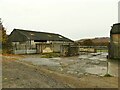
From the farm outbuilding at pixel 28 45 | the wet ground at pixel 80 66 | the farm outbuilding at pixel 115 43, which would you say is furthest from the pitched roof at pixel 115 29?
the farm outbuilding at pixel 28 45

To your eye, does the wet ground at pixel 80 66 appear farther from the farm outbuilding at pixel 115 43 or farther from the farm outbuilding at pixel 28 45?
the farm outbuilding at pixel 28 45

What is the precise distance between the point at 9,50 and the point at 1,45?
8.40 feet

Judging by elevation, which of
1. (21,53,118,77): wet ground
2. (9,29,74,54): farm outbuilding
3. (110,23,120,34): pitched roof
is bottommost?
(21,53,118,77): wet ground

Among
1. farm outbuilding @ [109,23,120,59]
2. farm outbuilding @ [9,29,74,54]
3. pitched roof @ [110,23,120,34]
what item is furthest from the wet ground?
farm outbuilding @ [9,29,74,54]

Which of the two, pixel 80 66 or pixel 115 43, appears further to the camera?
pixel 115 43

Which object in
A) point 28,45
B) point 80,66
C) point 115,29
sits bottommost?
point 80,66

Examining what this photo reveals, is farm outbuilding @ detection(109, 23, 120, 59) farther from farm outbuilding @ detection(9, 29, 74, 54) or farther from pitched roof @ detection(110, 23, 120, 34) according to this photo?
farm outbuilding @ detection(9, 29, 74, 54)

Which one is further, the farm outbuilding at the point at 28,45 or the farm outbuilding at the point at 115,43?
the farm outbuilding at the point at 28,45

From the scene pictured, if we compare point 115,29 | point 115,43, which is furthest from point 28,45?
Answer: point 115,43

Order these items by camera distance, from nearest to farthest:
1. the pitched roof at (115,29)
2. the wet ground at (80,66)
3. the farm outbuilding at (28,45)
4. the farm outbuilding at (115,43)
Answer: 1. the wet ground at (80,66)
2. the farm outbuilding at (115,43)
3. the pitched roof at (115,29)
4. the farm outbuilding at (28,45)

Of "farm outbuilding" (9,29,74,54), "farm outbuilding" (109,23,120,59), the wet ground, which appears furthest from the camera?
"farm outbuilding" (9,29,74,54)

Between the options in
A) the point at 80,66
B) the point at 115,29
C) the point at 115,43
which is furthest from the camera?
the point at 115,29

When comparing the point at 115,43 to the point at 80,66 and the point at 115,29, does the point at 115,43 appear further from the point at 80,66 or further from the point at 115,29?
the point at 80,66

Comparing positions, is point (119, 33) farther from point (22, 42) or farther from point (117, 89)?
point (22, 42)
